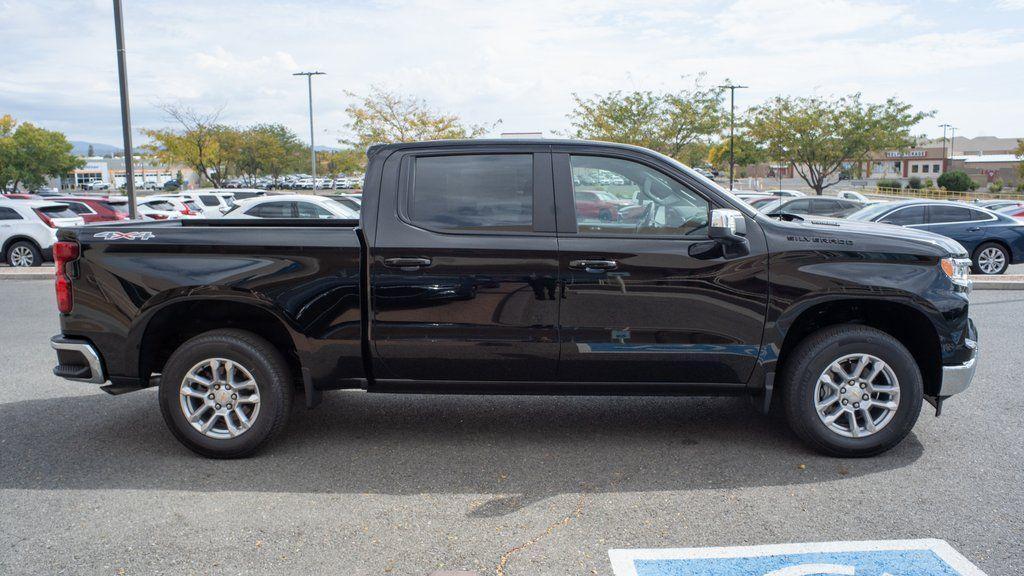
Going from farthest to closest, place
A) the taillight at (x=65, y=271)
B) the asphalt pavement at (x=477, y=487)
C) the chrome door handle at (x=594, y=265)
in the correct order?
the taillight at (x=65, y=271), the chrome door handle at (x=594, y=265), the asphalt pavement at (x=477, y=487)

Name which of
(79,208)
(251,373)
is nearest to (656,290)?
(251,373)

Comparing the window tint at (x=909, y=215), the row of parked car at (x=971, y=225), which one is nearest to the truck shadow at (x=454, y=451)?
the row of parked car at (x=971, y=225)

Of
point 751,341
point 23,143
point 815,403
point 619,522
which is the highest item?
point 23,143

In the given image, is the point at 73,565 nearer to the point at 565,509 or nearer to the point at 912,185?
the point at 565,509

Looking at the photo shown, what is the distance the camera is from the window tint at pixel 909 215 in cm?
1552

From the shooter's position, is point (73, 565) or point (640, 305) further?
point (640, 305)

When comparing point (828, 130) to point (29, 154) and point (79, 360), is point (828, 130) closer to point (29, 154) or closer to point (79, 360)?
point (79, 360)

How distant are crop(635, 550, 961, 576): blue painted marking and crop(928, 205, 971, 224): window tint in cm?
1399

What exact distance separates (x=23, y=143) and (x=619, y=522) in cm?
7152

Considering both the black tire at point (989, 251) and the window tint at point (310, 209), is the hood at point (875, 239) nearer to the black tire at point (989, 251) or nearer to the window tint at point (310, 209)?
the window tint at point (310, 209)

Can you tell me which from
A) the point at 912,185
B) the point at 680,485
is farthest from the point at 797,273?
the point at 912,185

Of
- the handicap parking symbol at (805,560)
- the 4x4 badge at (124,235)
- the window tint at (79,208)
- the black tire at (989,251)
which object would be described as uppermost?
the window tint at (79,208)

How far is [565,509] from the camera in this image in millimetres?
3988

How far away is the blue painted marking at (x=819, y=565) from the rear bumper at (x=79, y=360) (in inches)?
135
